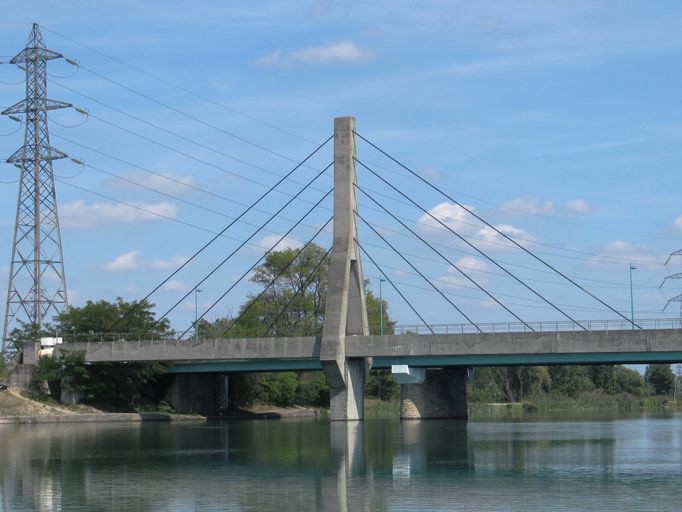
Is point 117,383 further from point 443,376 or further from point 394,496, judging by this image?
point 394,496

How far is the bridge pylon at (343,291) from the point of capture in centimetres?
7669

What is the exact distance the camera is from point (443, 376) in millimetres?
90250

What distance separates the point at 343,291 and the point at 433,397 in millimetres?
17553

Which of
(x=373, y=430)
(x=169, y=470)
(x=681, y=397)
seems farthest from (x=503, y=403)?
(x=169, y=470)

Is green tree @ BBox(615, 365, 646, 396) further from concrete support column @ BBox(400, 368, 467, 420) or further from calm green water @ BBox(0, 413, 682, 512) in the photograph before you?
calm green water @ BBox(0, 413, 682, 512)

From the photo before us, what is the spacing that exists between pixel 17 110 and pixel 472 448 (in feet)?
155

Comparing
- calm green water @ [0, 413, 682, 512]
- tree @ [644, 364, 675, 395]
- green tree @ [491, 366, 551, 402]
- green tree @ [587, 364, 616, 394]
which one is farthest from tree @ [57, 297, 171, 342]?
tree @ [644, 364, 675, 395]

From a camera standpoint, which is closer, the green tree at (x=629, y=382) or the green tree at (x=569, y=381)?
Result: the green tree at (x=569, y=381)

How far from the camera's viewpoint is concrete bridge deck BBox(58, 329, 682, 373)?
7362 centimetres

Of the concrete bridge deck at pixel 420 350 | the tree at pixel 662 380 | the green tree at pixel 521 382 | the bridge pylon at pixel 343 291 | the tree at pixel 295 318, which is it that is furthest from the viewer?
the tree at pixel 662 380

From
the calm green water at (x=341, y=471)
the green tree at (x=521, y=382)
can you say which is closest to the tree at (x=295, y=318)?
the green tree at (x=521, y=382)

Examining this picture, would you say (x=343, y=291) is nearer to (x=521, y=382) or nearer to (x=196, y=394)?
(x=196, y=394)

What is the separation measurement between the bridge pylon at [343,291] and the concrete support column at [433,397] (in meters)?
8.78

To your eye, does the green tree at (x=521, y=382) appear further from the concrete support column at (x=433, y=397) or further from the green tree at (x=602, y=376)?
the concrete support column at (x=433, y=397)
